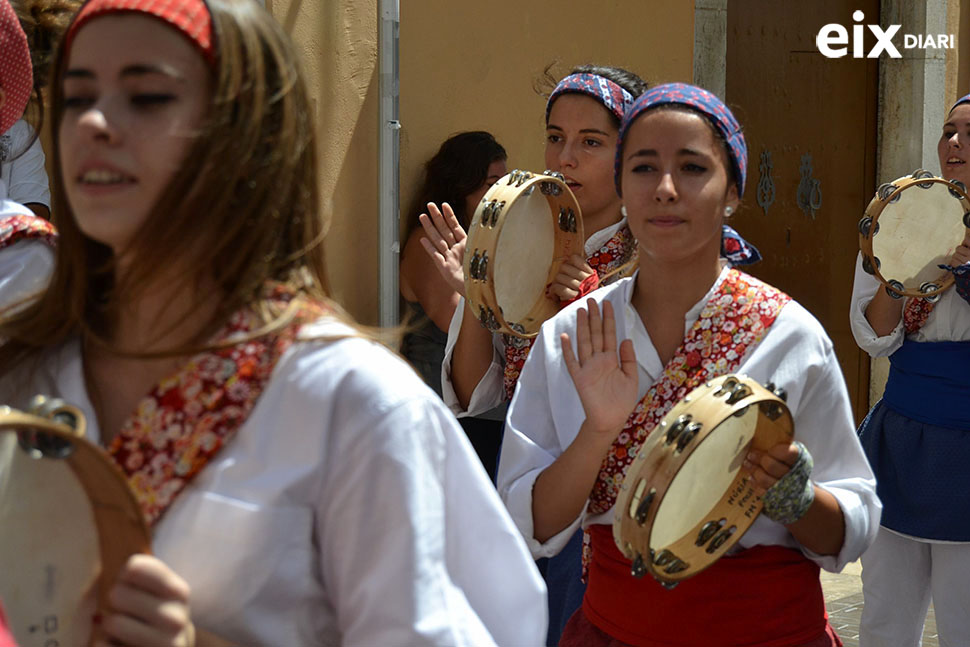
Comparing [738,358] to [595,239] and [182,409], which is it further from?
[182,409]

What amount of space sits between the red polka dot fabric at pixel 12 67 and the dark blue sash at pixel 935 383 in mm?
3162

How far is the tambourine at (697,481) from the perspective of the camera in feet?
7.68

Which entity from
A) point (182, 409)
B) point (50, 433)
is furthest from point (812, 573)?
point (50, 433)

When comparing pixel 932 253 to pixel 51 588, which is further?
pixel 932 253

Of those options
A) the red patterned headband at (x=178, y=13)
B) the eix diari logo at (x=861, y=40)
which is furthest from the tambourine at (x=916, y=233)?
the eix diari logo at (x=861, y=40)

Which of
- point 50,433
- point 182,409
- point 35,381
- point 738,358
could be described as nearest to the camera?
point 50,433

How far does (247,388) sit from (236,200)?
0.77ft

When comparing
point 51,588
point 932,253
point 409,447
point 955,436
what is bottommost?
point 955,436

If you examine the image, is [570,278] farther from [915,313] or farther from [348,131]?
[348,131]

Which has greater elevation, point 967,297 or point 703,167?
point 703,167

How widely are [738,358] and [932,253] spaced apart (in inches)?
81.9

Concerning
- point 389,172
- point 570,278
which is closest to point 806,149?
point 389,172

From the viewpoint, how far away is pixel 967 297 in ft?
14.5

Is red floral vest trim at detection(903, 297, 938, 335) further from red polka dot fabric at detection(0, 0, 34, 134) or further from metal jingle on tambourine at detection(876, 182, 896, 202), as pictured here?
red polka dot fabric at detection(0, 0, 34, 134)
